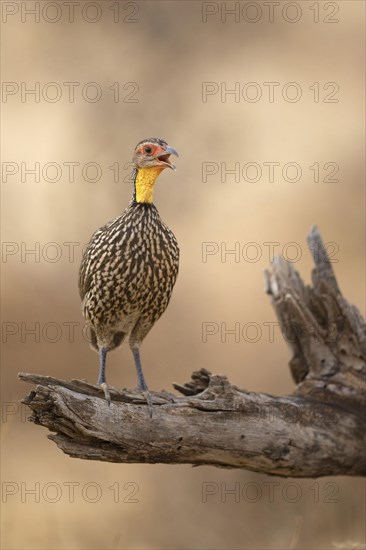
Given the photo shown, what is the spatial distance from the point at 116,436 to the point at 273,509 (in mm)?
3975

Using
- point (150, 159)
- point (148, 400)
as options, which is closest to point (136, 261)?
point (150, 159)

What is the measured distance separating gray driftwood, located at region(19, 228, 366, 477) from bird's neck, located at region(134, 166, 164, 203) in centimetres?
93

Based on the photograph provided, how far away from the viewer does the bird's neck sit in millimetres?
5148

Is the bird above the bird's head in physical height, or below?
below

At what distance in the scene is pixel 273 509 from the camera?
793cm

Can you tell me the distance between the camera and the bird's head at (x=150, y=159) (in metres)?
5.10

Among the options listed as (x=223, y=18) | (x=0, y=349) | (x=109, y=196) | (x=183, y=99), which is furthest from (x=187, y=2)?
(x=0, y=349)

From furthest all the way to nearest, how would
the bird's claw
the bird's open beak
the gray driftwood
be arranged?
1. the bird's open beak
2. the bird's claw
3. the gray driftwood

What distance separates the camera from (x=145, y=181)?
17.1ft

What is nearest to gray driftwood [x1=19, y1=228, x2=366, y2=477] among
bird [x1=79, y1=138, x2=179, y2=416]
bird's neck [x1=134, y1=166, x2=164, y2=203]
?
bird [x1=79, y1=138, x2=179, y2=416]

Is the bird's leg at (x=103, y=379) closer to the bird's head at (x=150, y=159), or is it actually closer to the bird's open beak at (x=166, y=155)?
the bird's head at (x=150, y=159)

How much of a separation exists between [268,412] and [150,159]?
5.32 ft

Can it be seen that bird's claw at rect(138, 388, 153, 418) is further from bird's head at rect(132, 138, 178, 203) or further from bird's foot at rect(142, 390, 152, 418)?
bird's head at rect(132, 138, 178, 203)

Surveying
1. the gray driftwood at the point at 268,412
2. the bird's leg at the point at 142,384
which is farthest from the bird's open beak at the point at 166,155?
the bird's leg at the point at 142,384
